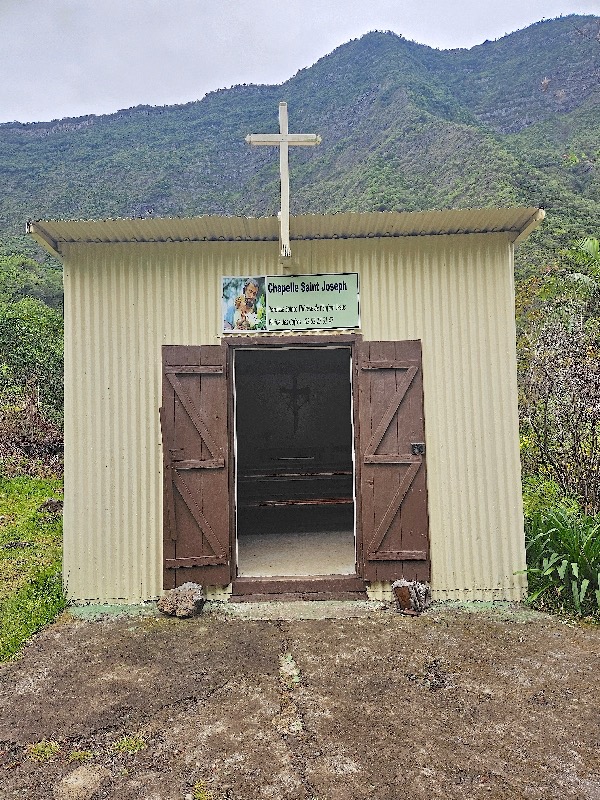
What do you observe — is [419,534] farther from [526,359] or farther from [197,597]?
[526,359]

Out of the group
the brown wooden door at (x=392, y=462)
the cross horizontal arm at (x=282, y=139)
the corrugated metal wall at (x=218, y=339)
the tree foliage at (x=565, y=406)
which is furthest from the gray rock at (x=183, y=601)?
the tree foliage at (x=565, y=406)

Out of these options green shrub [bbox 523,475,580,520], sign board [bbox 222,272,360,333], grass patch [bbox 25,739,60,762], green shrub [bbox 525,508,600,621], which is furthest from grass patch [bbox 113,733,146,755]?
green shrub [bbox 523,475,580,520]

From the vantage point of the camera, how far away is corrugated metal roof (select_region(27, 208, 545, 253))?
474 cm

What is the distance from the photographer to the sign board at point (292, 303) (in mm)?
5152

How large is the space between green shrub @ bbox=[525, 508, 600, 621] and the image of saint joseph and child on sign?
3049 millimetres

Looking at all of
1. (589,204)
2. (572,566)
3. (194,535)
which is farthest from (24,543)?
(589,204)

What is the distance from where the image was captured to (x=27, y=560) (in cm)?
629

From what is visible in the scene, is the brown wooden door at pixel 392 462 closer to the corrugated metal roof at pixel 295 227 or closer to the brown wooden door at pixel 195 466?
the corrugated metal roof at pixel 295 227

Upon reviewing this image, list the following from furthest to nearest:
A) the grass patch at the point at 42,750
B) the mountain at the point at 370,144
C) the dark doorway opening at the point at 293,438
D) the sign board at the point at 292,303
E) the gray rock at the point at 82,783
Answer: the mountain at the point at 370,144 < the dark doorway opening at the point at 293,438 < the sign board at the point at 292,303 < the grass patch at the point at 42,750 < the gray rock at the point at 82,783

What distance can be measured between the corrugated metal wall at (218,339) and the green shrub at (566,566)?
23 centimetres

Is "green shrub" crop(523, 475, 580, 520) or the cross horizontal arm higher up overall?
the cross horizontal arm

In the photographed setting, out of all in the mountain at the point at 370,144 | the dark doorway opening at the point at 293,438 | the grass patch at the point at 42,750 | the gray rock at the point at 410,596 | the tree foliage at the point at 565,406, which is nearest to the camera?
the grass patch at the point at 42,750

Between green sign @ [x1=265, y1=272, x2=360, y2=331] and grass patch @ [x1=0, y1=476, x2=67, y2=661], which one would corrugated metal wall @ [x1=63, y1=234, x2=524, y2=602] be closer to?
green sign @ [x1=265, y1=272, x2=360, y2=331]

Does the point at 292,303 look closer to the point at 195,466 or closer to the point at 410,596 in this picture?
the point at 195,466
